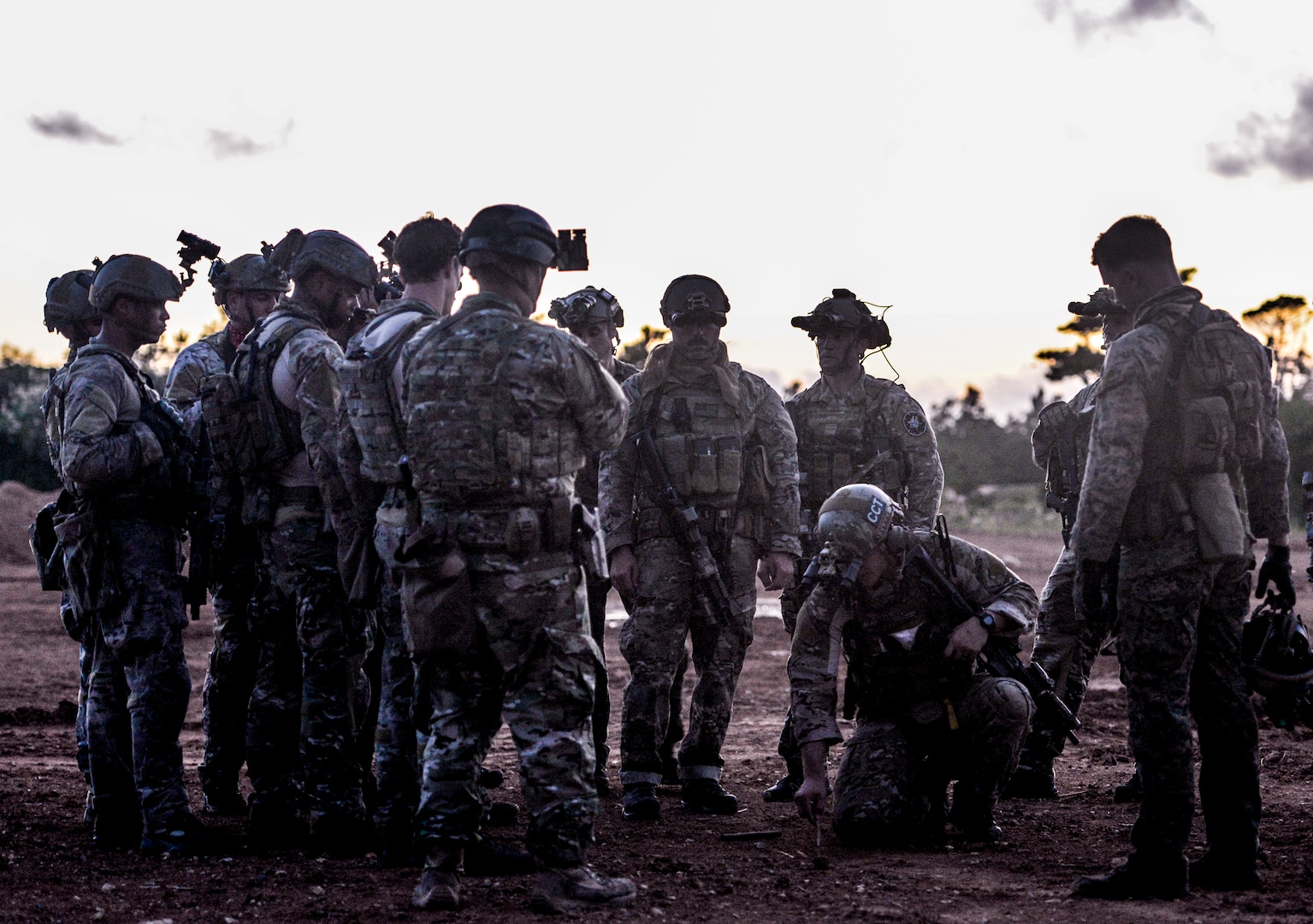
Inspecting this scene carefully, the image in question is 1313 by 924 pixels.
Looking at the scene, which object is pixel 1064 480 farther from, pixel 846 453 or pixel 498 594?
pixel 498 594

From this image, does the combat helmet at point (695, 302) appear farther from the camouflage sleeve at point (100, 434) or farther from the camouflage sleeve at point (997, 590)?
the camouflage sleeve at point (100, 434)

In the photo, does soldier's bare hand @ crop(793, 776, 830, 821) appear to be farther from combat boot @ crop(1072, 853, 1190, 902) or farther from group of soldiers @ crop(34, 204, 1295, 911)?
combat boot @ crop(1072, 853, 1190, 902)

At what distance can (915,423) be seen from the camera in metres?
7.83

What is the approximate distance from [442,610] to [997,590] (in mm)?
2670

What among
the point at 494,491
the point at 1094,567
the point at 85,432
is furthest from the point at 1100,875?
the point at 85,432

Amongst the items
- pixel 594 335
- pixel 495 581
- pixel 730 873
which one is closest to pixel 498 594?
pixel 495 581

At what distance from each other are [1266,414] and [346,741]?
3.85m

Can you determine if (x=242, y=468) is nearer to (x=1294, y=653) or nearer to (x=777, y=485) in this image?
(x=777, y=485)

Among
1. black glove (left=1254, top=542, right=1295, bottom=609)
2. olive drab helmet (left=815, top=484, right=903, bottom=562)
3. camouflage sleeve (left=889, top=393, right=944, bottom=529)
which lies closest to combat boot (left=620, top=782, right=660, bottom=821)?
olive drab helmet (left=815, top=484, right=903, bottom=562)

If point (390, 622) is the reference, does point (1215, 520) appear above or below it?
above

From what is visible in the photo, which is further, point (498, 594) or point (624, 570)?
point (624, 570)

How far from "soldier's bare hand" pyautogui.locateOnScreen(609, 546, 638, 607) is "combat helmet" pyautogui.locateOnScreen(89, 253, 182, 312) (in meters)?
2.46

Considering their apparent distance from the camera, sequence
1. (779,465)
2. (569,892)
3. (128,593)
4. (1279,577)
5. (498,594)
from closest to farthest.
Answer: (569,892) < (498,594) < (1279,577) < (128,593) < (779,465)

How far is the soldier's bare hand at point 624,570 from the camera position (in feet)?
23.2
